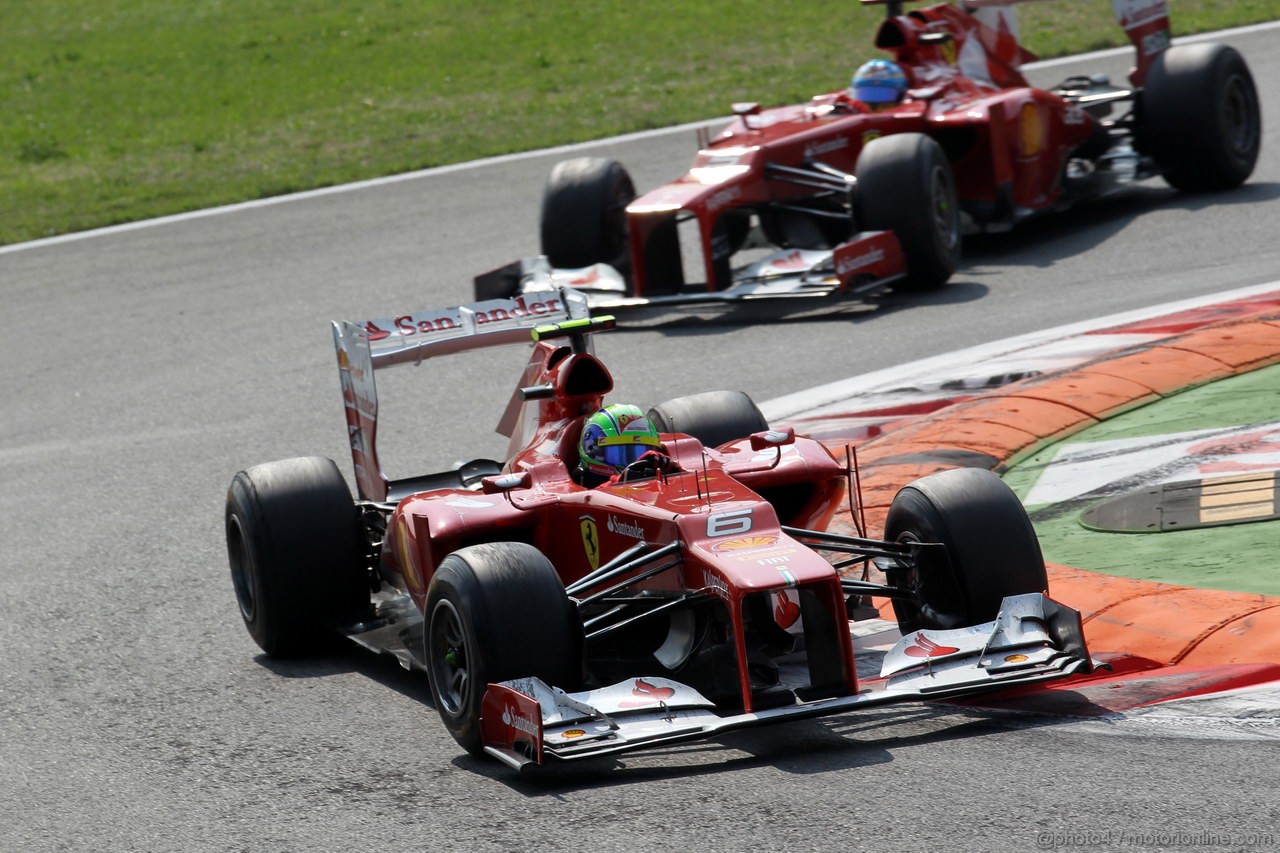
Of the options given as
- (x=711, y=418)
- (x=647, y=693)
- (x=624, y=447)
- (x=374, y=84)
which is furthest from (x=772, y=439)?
(x=374, y=84)

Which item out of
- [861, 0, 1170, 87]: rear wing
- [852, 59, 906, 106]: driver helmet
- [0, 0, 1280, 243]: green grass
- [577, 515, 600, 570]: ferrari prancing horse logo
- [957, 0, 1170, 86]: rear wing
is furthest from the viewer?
[0, 0, 1280, 243]: green grass

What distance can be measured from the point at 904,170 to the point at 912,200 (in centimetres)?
23

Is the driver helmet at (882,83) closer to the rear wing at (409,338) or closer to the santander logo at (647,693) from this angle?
the rear wing at (409,338)

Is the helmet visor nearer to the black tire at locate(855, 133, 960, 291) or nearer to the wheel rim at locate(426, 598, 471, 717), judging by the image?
the wheel rim at locate(426, 598, 471, 717)

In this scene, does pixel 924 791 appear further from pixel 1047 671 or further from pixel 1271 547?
pixel 1271 547

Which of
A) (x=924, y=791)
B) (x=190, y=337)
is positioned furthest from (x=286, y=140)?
(x=924, y=791)

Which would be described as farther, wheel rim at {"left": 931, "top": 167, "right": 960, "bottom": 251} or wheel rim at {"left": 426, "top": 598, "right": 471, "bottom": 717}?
wheel rim at {"left": 931, "top": 167, "right": 960, "bottom": 251}

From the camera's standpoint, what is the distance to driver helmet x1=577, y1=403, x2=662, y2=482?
7.07 meters

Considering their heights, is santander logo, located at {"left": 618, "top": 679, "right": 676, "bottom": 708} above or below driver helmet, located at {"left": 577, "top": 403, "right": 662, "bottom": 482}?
below

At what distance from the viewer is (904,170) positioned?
1317cm

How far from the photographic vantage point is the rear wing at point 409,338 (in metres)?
8.30

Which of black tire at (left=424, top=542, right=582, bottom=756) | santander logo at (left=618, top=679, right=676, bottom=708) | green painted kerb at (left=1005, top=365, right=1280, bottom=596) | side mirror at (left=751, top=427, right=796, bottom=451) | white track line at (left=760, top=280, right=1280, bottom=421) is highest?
side mirror at (left=751, top=427, right=796, bottom=451)

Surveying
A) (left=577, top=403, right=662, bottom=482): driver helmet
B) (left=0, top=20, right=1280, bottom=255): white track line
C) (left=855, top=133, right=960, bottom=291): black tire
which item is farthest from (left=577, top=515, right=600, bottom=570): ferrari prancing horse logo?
(left=0, top=20, right=1280, bottom=255): white track line

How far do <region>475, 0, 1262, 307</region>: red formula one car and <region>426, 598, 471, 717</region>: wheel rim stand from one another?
706 centimetres
